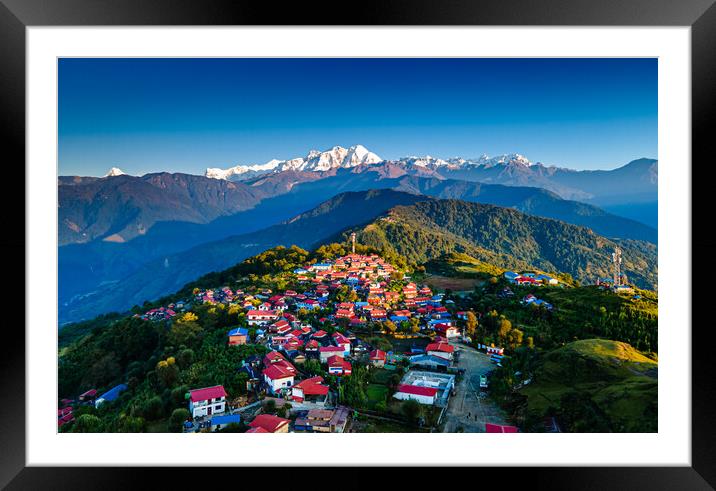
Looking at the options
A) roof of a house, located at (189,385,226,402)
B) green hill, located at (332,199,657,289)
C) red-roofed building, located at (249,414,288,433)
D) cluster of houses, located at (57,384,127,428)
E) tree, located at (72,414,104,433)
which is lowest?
cluster of houses, located at (57,384,127,428)

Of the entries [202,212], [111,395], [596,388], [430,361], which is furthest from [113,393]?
[202,212]

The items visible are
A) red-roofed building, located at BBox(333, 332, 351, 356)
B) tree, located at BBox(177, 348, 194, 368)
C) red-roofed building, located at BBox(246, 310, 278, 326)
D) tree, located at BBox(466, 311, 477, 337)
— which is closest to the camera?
tree, located at BBox(177, 348, 194, 368)

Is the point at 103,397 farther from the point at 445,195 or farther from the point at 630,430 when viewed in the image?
the point at 445,195

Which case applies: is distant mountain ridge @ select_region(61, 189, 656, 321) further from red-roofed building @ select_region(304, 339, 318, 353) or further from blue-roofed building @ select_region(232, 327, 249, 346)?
red-roofed building @ select_region(304, 339, 318, 353)

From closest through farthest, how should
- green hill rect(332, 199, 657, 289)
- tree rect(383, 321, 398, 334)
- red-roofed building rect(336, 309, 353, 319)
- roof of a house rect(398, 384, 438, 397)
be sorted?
roof of a house rect(398, 384, 438, 397) → tree rect(383, 321, 398, 334) → red-roofed building rect(336, 309, 353, 319) → green hill rect(332, 199, 657, 289)

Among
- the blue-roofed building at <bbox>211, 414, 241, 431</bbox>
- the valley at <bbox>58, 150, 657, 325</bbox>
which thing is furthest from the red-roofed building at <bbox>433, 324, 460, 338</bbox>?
the valley at <bbox>58, 150, 657, 325</bbox>

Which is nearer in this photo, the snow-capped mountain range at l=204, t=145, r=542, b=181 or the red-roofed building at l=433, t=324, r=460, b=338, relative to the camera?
the red-roofed building at l=433, t=324, r=460, b=338

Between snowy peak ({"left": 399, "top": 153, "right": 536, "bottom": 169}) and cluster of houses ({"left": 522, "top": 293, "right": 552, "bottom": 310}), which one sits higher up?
snowy peak ({"left": 399, "top": 153, "right": 536, "bottom": 169})
